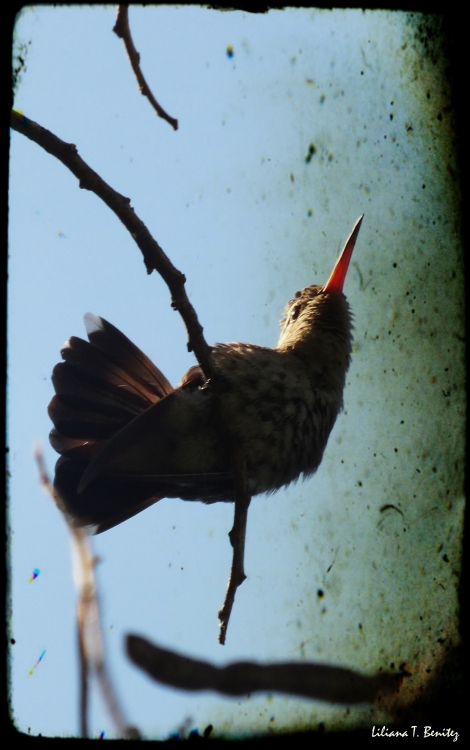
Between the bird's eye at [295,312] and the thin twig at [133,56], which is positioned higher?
the thin twig at [133,56]

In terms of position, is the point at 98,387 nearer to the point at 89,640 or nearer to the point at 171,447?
the point at 171,447

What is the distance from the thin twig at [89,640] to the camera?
1840mm

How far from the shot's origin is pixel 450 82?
251 cm

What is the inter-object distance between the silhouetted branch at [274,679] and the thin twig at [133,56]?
5.84 feet

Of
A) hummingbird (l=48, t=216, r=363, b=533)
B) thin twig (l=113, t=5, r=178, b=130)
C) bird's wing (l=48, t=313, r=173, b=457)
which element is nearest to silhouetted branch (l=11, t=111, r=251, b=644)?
hummingbird (l=48, t=216, r=363, b=533)

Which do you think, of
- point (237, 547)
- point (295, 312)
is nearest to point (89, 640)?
point (237, 547)

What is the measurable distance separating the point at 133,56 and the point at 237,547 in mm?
1618

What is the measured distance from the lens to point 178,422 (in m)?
2.50

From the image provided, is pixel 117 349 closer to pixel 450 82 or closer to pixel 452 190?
pixel 452 190

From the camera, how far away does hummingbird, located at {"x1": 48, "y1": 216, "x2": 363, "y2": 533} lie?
8.11 feet

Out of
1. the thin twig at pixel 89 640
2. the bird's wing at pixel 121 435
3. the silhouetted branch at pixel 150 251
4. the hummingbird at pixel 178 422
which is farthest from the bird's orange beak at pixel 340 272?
the thin twig at pixel 89 640

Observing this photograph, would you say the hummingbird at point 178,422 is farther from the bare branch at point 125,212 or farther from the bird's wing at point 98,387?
the bare branch at point 125,212

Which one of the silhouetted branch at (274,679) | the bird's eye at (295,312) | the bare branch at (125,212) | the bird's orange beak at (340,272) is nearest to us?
the bare branch at (125,212)

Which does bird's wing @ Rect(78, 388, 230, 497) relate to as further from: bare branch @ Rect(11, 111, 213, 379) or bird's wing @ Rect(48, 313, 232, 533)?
bare branch @ Rect(11, 111, 213, 379)
